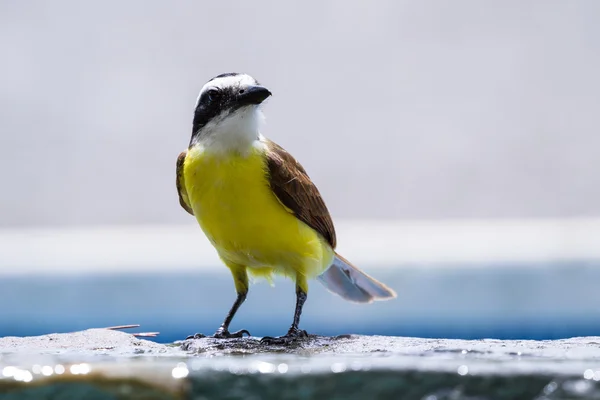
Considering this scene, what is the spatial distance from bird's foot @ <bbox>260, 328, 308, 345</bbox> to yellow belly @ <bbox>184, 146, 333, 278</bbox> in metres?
0.26

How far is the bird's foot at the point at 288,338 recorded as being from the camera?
2.60 m

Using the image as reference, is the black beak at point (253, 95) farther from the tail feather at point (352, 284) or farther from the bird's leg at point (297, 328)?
the tail feather at point (352, 284)

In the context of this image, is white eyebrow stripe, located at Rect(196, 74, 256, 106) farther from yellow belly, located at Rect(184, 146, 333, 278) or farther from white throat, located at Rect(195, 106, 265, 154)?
yellow belly, located at Rect(184, 146, 333, 278)

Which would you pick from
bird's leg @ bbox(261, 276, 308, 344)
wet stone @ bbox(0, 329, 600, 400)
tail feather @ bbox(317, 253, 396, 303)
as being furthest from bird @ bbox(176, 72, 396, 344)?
wet stone @ bbox(0, 329, 600, 400)

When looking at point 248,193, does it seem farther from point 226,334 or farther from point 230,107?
point 226,334

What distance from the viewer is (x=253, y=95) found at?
275cm

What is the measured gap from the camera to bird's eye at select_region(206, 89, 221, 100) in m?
2.85

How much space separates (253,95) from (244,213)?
1.37ft

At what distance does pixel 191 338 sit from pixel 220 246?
0.35m

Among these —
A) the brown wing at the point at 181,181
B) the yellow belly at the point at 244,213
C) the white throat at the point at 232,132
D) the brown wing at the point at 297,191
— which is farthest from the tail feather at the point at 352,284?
the white throat at the point at 232,132

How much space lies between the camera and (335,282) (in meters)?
3.55

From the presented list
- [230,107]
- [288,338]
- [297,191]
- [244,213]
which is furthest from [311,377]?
[230,107]

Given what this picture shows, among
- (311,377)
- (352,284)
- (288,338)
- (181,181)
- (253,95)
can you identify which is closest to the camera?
(311,377)

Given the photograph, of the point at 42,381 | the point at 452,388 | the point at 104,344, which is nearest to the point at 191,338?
the point at 104,344
